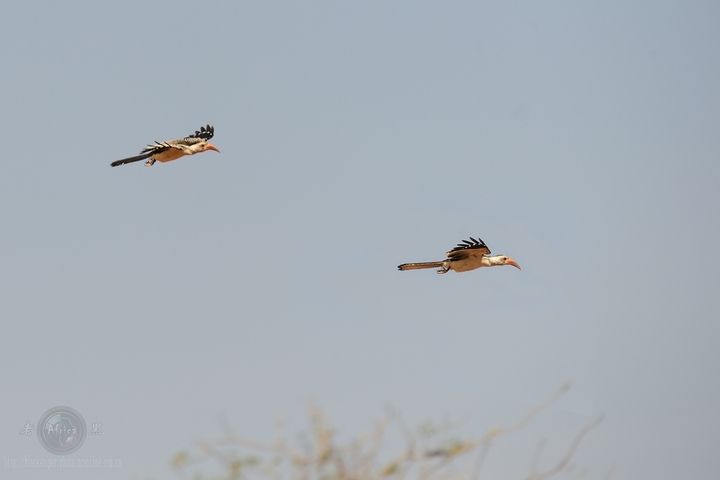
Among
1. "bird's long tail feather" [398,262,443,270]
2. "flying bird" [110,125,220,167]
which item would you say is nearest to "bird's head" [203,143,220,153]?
"flying bird" [110,125,220,167]

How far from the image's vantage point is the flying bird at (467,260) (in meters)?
23.7

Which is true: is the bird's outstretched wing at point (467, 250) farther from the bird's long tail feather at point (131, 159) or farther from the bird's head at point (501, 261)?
the bird's long tail feather at point (131, 159)

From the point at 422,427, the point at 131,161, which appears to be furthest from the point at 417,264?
the point at 422,427

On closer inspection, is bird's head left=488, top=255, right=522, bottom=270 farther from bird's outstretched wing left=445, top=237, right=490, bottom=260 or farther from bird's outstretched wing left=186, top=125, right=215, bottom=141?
bird's outstretched wing left=186, top=125, right=215, bottom=141

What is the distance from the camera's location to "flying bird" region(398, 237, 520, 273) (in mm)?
23719

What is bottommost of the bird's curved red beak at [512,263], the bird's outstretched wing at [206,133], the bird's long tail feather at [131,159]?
the bird's curved red beak at [512,263]

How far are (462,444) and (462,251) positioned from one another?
15.9 meters

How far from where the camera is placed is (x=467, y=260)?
943 inches

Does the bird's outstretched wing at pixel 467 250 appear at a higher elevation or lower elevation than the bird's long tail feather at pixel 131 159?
lower

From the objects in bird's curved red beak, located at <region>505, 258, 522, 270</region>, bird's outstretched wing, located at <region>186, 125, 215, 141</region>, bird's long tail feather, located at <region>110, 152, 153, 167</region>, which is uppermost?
bird's outstretched wing, located at <region>186, 125, 215, 141</region>

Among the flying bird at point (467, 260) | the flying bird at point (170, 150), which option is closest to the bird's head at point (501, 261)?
the flying bird at point (467, 260)

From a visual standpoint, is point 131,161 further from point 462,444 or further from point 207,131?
point 462,444

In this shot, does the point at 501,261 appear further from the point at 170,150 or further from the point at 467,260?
the point at 170,150

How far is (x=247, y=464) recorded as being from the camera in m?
7.86
